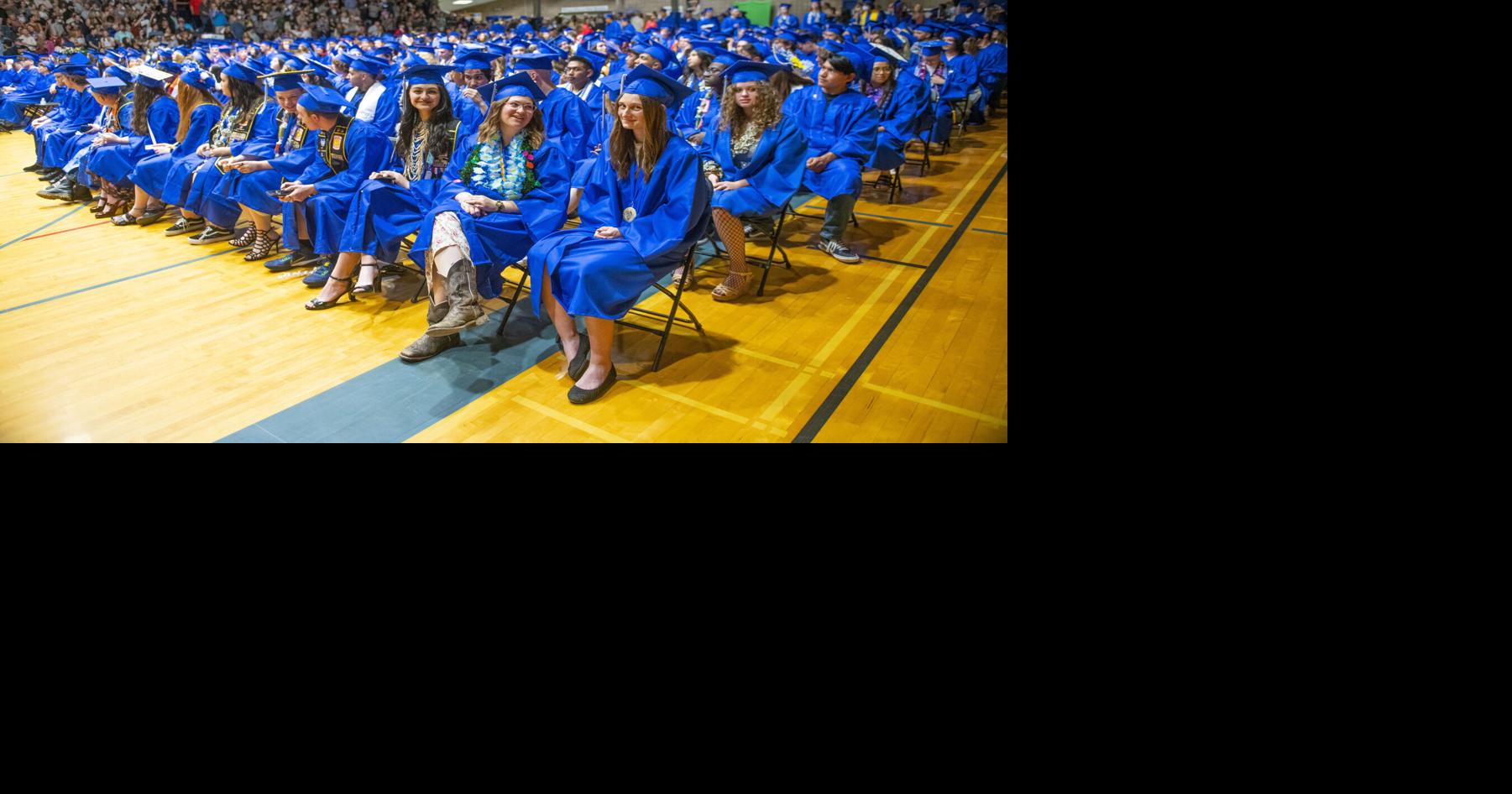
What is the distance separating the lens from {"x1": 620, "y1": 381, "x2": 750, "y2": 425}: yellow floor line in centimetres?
262

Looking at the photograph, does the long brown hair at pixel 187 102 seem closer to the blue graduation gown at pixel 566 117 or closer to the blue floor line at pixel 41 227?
the blue floor line at pixel 41 227

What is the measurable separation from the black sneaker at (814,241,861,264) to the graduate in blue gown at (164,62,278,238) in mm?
3814

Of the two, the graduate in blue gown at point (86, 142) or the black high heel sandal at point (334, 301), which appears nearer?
the black high heel sandal at point (334, 301)

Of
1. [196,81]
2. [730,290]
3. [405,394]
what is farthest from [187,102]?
[730,290]

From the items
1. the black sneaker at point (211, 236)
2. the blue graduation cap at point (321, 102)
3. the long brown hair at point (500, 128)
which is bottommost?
the black sneaker at point (211, 236)

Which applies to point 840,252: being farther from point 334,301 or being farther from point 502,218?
point 334,301

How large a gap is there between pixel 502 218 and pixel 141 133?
434 cm

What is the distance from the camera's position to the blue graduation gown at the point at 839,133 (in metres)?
4.40

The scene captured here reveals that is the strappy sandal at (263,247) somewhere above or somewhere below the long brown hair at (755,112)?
below

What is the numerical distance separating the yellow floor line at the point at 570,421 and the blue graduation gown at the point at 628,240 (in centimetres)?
39

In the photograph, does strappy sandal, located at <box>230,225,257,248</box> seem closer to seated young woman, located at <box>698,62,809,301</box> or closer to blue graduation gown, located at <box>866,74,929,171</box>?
seated young woman, located at <box>698,62,809,301</box>

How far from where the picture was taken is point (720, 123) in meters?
4.06

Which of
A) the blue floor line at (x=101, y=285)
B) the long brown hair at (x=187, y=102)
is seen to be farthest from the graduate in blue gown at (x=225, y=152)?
the long brown hair at (x=187, y=102)

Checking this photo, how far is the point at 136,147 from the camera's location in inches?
207
